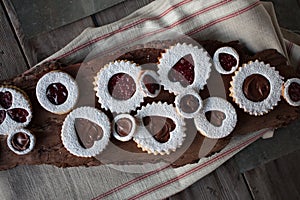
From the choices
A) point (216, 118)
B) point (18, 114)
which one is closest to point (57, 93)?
point (18, 114)

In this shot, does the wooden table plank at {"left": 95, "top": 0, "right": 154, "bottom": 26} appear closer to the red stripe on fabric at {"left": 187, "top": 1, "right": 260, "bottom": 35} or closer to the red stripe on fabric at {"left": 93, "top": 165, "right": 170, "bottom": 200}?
the red stripe on fabric at {"left": 187, "top": 1, "right": 260, "bottom": 35}

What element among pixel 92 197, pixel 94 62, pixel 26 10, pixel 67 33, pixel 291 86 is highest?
pixel 26 10

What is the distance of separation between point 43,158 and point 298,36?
104 cm

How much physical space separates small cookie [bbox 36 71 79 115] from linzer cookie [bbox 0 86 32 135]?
0.05 m

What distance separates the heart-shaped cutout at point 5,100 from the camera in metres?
1.52

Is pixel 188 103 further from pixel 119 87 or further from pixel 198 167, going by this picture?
pixel 198 167

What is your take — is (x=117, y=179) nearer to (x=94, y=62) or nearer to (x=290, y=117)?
(x=94, y=62)

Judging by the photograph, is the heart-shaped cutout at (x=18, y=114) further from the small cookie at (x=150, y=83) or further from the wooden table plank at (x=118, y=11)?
the wooden table plank at (x=118, y=11)

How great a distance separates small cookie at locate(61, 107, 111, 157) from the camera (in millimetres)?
1514

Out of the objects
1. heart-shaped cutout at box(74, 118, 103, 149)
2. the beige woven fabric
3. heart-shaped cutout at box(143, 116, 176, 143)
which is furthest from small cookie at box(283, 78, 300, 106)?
heart-shaped cutout at box(74, 118, 103, 149)

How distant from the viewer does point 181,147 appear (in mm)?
1554

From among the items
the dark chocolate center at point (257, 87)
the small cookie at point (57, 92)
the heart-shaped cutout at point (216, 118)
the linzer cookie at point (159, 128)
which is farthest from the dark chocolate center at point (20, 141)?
the dark chocolate center at point (257, 87)

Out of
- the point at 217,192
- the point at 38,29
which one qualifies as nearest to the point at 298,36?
the point at 217,192

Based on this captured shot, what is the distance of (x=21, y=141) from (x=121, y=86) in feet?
1.13
